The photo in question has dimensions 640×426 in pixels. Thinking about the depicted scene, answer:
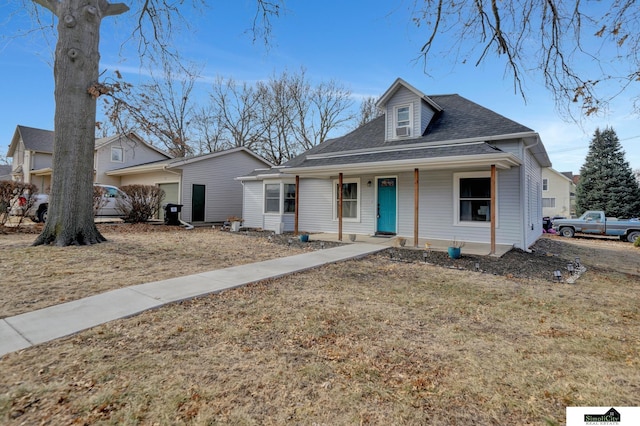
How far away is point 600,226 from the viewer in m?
15.4

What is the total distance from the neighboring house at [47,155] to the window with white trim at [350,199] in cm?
1457

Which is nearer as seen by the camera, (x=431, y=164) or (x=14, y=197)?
(x=431, y=164)

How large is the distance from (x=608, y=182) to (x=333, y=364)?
3068cm

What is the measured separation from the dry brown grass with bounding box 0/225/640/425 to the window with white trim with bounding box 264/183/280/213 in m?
9.82

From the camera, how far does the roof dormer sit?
36.1 ft

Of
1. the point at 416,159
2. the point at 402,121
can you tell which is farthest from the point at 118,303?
the point at 402,121

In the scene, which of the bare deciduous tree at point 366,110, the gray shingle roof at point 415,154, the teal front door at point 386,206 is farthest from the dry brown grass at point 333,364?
the bare deciduous tree at point 366,110

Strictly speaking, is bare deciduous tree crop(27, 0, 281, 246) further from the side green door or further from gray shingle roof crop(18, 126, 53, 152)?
gray shingle roof crop(18, 126, 53, 152)

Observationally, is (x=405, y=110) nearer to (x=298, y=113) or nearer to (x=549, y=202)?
(x=298, y=113)

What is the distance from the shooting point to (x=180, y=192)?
15.8 metres

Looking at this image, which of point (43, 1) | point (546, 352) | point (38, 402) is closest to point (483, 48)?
point (546, 352)

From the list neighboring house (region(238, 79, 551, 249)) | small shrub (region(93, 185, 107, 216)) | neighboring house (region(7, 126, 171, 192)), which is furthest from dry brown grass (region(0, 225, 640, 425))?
neighboring house (region(7, 126, 171, 192))

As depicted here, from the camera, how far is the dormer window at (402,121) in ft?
36.7

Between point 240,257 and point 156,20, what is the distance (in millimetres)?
8224
